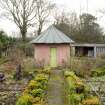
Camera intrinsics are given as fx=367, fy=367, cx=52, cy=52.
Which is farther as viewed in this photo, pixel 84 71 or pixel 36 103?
pixel 84 71

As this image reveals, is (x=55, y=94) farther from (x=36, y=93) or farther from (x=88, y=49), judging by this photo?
(x=88, y=49)

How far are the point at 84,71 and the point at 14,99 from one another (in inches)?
478

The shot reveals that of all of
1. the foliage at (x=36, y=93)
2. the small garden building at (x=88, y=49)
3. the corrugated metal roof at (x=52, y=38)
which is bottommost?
the foliage at (x=36, y=93)

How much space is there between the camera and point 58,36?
33.9 metres

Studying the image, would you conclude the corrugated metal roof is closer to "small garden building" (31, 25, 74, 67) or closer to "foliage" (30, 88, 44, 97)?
"small garden building" (31, 25, 74, 67)

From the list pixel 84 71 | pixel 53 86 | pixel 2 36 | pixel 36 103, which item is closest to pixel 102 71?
→ pixel 84 71

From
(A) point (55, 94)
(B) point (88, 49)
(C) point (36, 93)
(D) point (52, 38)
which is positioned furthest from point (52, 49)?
(B) point (88, 49)

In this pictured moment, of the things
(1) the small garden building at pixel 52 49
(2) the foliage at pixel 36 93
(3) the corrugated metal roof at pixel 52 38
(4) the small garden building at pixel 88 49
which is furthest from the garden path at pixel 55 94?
(4) the small garden building at pixel 88 49

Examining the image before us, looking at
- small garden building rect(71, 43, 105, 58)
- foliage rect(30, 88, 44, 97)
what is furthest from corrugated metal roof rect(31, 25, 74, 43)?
foliage rect(30, 88, 44, 97)

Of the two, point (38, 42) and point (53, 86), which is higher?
point (38, 42)

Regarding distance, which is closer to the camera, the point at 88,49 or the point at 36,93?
the point at 36,93

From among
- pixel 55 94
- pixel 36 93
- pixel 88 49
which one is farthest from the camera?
pixel 88 49

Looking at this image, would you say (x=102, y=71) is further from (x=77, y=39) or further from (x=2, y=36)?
(x=77, y=39)

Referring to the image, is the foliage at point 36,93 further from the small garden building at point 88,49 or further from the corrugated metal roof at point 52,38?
the small garden building at point 88,49
